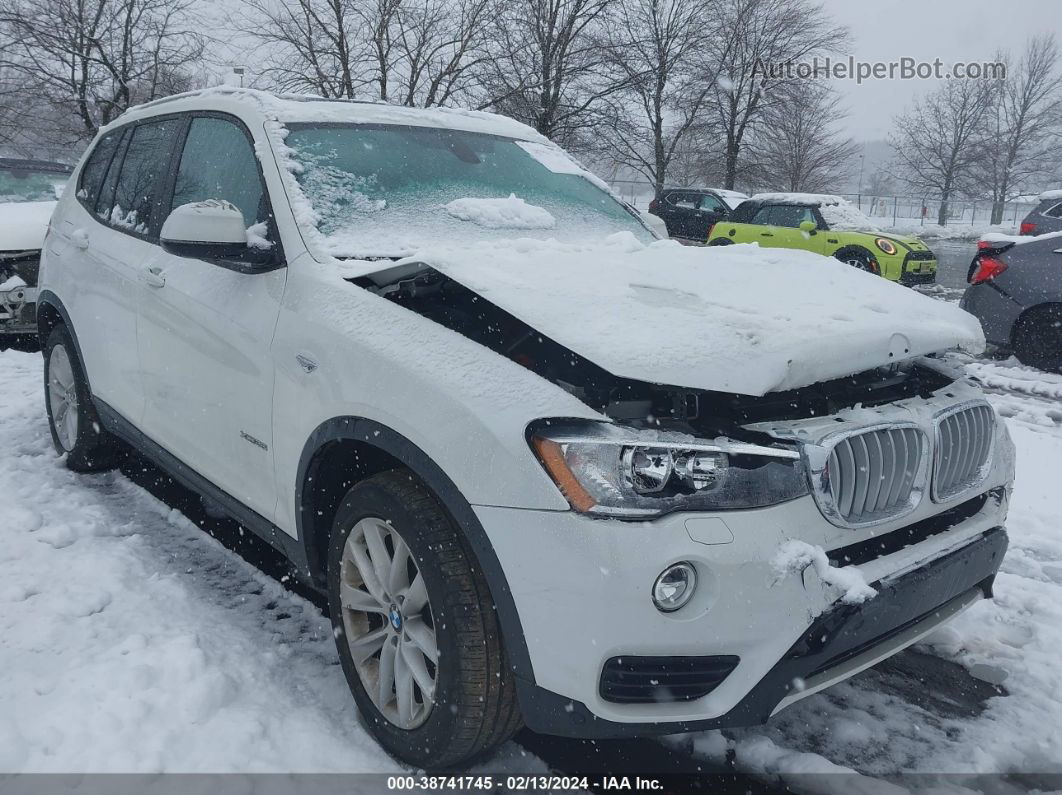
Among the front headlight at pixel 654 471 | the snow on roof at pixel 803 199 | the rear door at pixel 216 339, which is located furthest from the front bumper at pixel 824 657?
the snow on roof at pixel 803 199

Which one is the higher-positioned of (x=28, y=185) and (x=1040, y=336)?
(x=28, y=185)

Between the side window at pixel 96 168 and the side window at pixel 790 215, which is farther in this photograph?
the side window at pixel 790 215

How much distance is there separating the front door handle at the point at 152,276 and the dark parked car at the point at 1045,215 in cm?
1117

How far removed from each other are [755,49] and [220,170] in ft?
105

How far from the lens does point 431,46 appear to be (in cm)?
1956

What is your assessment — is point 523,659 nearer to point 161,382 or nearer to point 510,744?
point 510,744

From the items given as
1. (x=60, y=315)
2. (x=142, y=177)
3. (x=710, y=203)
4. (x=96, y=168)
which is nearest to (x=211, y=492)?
(x=142, y=177)

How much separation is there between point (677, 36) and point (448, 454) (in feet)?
92.4

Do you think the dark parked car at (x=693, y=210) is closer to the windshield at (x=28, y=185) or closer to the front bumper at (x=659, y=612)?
the windshield at (x=28, y=185)

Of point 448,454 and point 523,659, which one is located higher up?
point 448,454

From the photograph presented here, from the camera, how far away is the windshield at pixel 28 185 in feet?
30.4

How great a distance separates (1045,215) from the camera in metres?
11.3

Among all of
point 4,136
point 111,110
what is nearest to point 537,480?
point 111,110

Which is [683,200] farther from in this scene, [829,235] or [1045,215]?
[1045,215]
